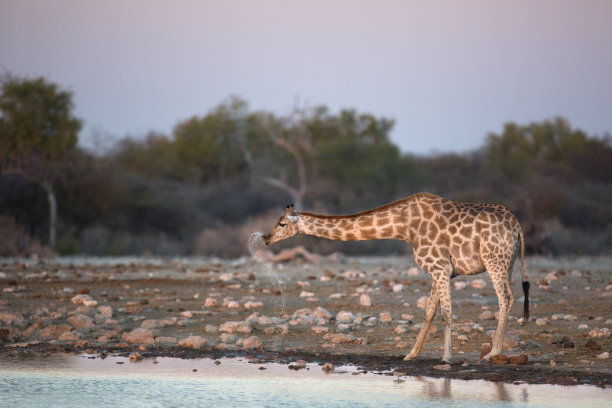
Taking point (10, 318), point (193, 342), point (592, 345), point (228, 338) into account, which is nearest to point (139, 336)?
point (193, 342)

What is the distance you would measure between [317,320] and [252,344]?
1.55 metres

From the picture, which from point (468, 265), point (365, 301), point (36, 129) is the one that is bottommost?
point (365, 301)

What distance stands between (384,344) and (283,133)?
34.7 meters

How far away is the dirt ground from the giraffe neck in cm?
142

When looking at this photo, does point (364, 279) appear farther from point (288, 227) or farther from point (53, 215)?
point (53, 215)

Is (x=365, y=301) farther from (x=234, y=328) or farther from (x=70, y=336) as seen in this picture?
(x=70, y=336)

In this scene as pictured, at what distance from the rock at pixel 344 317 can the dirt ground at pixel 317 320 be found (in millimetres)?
16

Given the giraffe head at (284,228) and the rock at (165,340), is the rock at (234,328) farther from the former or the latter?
the giraffe head at (284,228)

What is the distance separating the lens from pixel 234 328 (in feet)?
37.8

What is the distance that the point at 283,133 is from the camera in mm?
44875

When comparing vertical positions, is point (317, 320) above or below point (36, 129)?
below

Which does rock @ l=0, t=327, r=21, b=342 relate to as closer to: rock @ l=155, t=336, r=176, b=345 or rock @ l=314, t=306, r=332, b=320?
rock @ l=155, t=336, r=176, b=345

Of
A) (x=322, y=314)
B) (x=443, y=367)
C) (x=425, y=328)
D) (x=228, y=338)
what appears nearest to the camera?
(x=443, y=367)

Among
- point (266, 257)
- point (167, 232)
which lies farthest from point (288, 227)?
point (167, 232)
